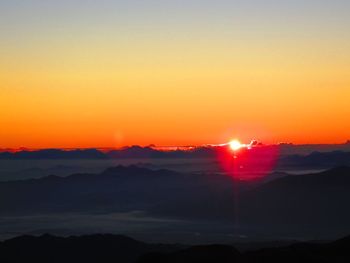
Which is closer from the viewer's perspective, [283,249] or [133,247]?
[283,249]

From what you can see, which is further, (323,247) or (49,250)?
(49,250)

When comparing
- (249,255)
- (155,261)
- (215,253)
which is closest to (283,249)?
(249,255)

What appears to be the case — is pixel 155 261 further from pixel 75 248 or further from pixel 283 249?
pixel 75 248

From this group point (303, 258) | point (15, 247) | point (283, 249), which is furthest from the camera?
point (15, 247)

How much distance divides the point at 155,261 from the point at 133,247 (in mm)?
69387

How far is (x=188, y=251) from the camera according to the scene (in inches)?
2805

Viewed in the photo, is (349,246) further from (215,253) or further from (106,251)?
(106,251)

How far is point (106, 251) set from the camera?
138000mm

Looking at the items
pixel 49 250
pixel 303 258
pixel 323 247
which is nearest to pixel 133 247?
pixel 49 250

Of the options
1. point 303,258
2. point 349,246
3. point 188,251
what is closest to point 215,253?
point 188,251

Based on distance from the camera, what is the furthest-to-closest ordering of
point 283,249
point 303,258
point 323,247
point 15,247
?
point 15,247
point 323,247
point 283,249
point 303,258

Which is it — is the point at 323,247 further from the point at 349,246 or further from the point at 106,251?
the point at 106,251

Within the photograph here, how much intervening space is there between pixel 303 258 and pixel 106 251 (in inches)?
2958

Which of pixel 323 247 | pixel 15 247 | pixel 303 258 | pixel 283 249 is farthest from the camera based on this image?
pixel 15 247
